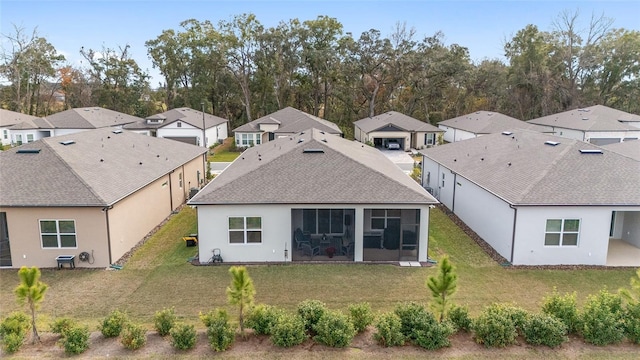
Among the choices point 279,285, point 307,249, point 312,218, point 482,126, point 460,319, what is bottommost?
point 279,285

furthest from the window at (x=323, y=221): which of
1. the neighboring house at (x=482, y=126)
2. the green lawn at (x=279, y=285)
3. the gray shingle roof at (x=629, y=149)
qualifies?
the neighboring house at (x=482, y=126)

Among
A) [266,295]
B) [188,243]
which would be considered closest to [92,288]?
[188,243]

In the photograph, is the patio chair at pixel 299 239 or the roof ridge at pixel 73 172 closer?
the roof ridge at pixel 73 172

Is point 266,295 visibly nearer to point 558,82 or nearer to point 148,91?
point 558,82

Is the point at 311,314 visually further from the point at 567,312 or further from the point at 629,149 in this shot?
the point at 629,149

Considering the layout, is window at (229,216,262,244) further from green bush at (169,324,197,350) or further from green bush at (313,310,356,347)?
green bush at (313,310,356,347)

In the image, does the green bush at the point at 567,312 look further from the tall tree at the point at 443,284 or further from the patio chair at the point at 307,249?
the patio chair at the point at 307,249

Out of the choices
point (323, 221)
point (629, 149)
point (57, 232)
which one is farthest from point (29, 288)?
point (629, 149)
